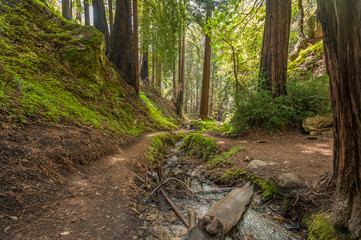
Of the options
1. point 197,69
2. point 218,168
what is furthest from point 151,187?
point 197,69

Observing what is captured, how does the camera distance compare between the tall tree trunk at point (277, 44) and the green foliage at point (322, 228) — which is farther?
the tall tree trunk at point (277, 44)

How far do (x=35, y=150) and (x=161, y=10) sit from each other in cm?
1028

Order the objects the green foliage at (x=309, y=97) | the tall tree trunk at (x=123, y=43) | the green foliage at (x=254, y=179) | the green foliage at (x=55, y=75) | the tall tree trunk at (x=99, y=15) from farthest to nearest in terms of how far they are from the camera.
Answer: the tall tree trunk at (x=99, y=15) < the tall tree trunk at (x=123, y=43) < the green foliage at (x=309, y=97) < the green foliage at (x=55, y=75) < the green foliage at (x=254, y=179)

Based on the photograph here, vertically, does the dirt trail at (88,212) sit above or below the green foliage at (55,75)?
below

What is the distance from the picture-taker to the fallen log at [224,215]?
1.62 meters

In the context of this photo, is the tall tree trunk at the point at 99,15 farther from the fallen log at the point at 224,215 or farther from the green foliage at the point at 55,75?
the fallen log at the point at 224,215

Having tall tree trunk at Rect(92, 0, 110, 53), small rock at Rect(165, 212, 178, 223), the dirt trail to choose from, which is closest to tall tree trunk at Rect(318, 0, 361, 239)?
small rock at Rect(165, 212, 178, 223)

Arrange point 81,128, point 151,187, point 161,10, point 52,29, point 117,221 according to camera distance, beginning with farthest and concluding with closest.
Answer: point 161,10 < point 52,29 < point 81,128 < point 151,187 < point 117,221

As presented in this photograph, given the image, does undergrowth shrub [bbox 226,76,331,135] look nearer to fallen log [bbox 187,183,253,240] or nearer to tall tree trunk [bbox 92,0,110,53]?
fallen log [bbox 187,183,253,240]

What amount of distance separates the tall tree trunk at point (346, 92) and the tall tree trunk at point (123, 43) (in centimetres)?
882

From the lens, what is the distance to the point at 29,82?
403 cm

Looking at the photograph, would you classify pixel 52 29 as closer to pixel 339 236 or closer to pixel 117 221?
pixel 117 221

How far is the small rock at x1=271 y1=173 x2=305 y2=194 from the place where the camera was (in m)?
2.53

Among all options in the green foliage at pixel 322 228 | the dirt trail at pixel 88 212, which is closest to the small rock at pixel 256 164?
the green foliage at pixel 322 228
